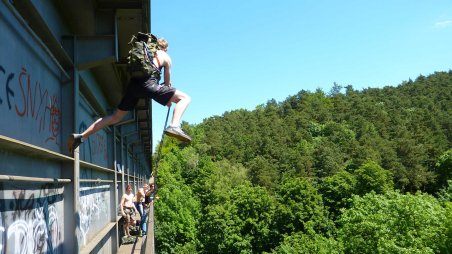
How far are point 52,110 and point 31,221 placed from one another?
1.69 metres

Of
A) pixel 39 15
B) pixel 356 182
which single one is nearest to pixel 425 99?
pixel 356 182

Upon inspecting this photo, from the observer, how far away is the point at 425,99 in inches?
5512

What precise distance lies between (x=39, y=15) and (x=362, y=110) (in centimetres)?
14997

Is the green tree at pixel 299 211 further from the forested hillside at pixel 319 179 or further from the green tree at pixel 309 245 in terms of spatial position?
the green tree at pixel 309 245

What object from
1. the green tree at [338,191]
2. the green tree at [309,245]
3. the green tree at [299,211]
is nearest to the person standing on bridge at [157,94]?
the green tree at [309,245]

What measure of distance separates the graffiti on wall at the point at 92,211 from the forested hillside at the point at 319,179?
1999cm

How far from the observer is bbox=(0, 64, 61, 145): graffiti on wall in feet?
12.0

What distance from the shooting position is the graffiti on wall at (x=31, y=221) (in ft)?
11.3

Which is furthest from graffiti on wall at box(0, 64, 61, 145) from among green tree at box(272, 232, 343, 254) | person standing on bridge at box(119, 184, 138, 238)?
green tree at box(272, 232, 343, 254)

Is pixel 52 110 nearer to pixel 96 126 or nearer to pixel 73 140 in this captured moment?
pixel 73 140

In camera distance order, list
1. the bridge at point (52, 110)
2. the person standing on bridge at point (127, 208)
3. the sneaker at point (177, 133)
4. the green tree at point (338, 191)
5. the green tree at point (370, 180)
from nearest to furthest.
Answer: the bridge at point (52, 110) < the sneaker at point (177, 133) < the person standing on bridge at point (127, 208) < the green tree at point (370, 180) < the green tree at point (338, 191)

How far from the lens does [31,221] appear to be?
13.6ft

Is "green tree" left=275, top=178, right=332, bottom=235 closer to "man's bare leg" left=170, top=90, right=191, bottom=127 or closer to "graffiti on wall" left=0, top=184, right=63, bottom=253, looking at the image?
"graffiti on wall" left=0, top=184, right=63, bottom=253

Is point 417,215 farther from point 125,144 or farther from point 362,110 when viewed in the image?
point 362,110
